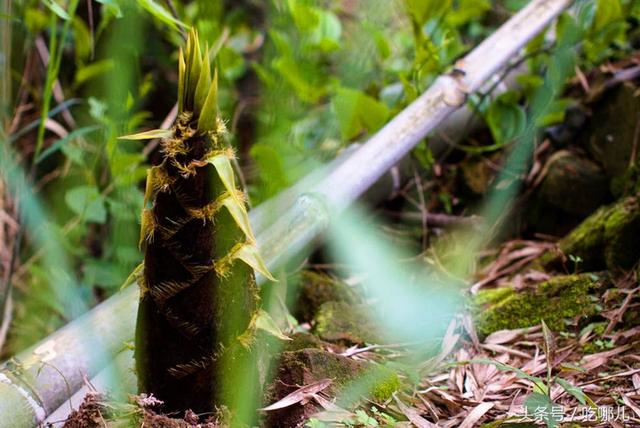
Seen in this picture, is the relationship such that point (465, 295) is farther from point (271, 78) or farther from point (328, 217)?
→ point (271, 78)

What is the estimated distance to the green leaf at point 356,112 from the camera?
1807mm

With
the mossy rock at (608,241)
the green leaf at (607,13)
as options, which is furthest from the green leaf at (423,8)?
the mossy rock at (608,241)

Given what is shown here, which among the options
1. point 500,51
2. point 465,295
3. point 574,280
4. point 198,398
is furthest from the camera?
point 500,51

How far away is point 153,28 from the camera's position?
2564 mm

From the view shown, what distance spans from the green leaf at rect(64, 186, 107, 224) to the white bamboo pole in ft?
1.99

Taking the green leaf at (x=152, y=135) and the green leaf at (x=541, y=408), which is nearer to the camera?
the green leaf at (x=152, y=135)

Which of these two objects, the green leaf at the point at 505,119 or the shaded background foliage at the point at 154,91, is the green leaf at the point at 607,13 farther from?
the green leaf at the point at 505,119

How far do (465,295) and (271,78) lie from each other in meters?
0.95

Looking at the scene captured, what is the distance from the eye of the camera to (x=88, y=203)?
1.87 meters

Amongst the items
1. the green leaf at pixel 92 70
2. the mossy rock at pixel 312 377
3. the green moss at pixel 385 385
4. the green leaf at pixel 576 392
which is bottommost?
the green leaf at pixel 576 392

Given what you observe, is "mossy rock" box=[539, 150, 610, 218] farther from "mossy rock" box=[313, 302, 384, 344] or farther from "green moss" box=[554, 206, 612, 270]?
"mossy rock" box=[313, 302, 384, 344]

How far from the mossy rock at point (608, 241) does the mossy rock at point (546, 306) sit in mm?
94

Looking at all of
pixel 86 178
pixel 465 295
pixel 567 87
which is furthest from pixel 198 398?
pixel 567 87

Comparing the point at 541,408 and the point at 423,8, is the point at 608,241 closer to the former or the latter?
the point at 541,408
